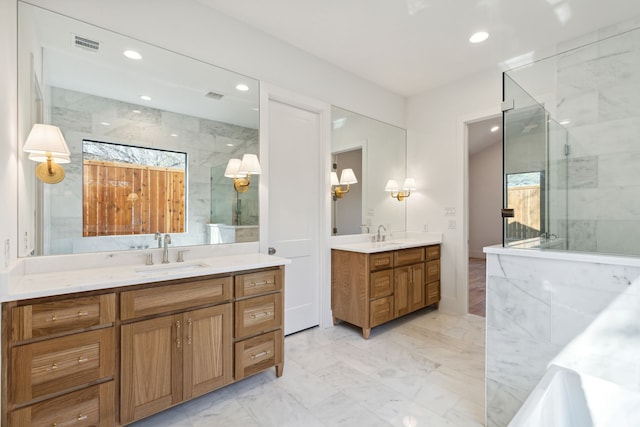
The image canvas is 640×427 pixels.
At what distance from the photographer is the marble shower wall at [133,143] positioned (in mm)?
1809

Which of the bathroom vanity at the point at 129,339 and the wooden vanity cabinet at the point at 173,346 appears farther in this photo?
the wooden vanity cabinet at the point at 173,346

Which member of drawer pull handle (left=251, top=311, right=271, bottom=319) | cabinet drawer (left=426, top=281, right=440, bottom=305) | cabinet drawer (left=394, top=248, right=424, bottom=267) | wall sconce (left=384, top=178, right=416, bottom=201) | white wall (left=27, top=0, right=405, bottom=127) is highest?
white wall (left=27, top=0, right=405, bottom=127)

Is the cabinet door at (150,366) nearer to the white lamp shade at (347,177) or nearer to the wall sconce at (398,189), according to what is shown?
the white lamp shade at (347,177)

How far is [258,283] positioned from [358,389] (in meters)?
1.02

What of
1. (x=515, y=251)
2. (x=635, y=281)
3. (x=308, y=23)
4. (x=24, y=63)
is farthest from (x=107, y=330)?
(x=308, y=23)

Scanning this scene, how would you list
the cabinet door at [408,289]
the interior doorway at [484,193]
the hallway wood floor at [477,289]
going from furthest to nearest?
the interior doorway at [484,193]
the hallway wood floor at [477,289]
the cabinet door at [408,289]

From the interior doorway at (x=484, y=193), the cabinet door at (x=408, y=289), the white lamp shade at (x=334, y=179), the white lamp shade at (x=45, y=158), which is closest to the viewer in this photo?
the white lamp shade at (x=45, y=158)

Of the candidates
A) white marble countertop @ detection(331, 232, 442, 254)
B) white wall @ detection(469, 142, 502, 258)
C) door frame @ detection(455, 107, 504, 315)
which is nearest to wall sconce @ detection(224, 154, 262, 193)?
white marble countertop @ detection(331, 232, 442, 254)

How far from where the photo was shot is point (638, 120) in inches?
69.3

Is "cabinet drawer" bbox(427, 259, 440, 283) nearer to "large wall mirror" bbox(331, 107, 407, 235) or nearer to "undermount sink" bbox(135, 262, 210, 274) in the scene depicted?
"large wall mirror" bbox(331, 107, 407, 235)

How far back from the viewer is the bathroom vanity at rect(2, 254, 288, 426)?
132 centimetres

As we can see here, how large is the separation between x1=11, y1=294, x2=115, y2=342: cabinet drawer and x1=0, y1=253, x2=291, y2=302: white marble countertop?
6 centimetres

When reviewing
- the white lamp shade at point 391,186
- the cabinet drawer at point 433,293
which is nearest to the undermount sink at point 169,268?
the white lamp shade at point 391,186

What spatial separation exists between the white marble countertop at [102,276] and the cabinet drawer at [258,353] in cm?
51
